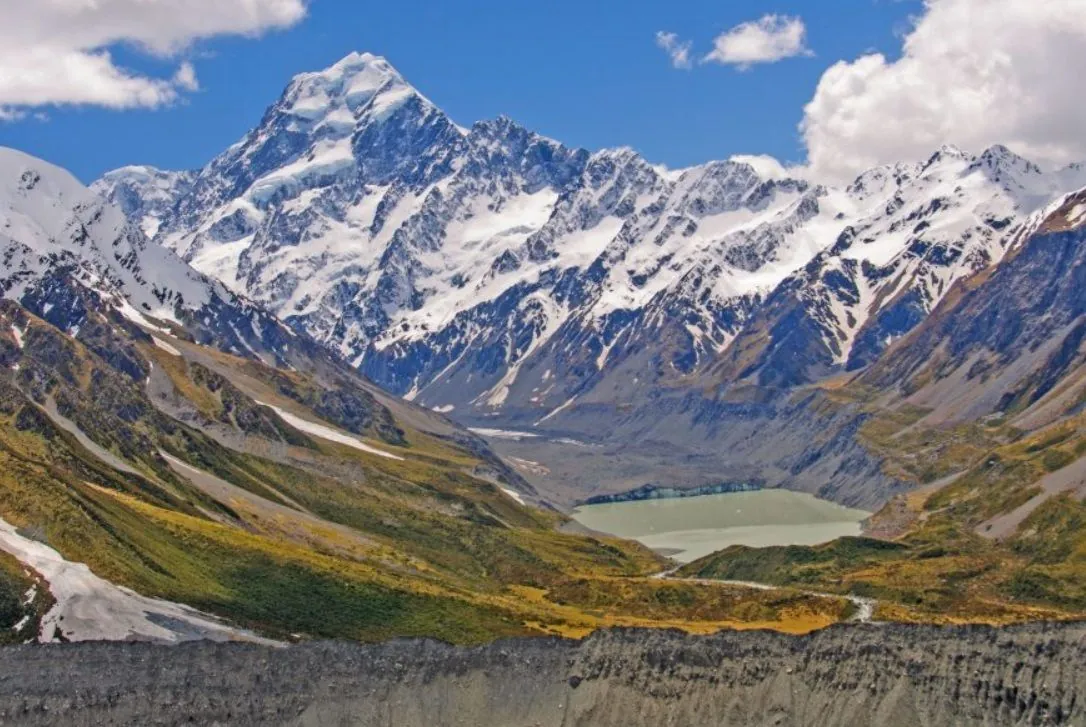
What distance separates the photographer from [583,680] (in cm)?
10888

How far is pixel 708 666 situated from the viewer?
107 metres

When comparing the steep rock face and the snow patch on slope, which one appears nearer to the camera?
the steep rock face

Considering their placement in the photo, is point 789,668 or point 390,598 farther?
point 390,598

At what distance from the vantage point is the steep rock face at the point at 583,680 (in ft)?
327

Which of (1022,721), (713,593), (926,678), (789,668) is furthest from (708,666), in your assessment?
(713,593)

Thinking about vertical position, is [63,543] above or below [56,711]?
above

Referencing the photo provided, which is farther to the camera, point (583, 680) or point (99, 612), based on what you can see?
point (99, 612)

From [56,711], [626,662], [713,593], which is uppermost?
[713,593]

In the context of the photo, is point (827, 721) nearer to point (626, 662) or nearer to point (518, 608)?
point (626, 662)

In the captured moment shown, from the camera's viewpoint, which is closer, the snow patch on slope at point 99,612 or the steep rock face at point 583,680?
the steep rock face at point 583,680

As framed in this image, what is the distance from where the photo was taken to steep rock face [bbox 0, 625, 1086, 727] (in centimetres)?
9962

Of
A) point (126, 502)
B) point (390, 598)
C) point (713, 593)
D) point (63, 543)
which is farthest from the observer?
point (713, 593)

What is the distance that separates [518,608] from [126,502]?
1955 inches

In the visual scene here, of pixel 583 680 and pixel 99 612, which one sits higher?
pixel 99 612
